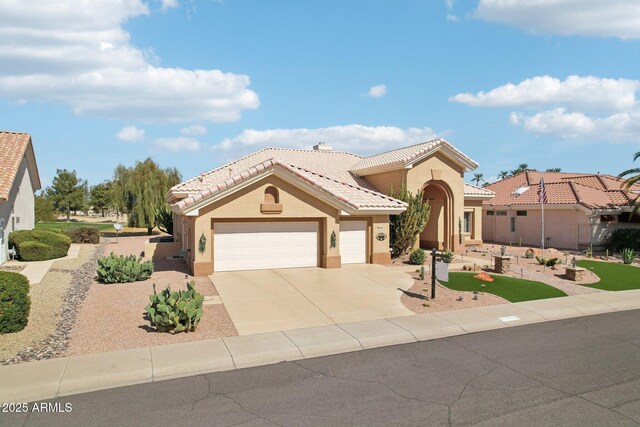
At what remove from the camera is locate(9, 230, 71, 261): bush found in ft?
70.9

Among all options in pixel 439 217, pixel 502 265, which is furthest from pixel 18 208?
pixel 502 265

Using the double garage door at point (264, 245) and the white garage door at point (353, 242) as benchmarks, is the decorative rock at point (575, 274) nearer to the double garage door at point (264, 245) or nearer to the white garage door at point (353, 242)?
the white garage door at point (353, 242)

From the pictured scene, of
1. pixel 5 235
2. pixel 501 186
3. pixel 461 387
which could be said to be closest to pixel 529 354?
pixel 461 387

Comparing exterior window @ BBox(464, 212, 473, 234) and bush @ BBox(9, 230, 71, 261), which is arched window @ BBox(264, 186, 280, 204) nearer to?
bush @ BBox(9, 230, 71, 261)

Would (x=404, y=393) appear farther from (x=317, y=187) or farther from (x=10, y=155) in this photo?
(x=10, y=155)

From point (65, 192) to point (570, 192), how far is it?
7221 centimetres

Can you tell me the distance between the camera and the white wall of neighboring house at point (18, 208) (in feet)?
68.4

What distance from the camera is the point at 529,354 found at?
30.7 ft

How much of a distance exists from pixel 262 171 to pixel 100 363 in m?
10.7

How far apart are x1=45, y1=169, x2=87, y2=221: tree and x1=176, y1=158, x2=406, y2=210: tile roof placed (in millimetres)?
63276

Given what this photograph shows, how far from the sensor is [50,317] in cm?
1149

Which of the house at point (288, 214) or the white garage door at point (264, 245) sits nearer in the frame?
the house at point (288, 214)

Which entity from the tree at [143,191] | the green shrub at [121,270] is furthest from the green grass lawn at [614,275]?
the tree at [143,191]

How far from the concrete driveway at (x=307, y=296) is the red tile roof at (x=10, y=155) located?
1013cm
